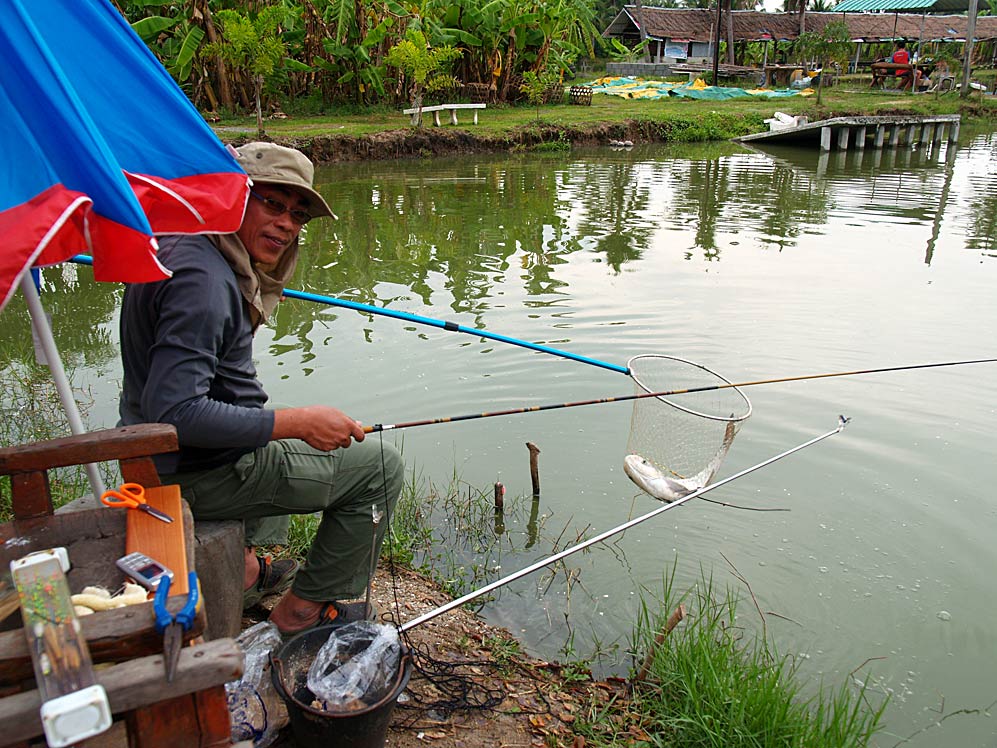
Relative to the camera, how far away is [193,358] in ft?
7.04

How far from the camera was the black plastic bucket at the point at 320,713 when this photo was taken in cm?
214

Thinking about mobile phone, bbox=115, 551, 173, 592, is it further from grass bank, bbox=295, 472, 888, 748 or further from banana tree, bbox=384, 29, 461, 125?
banana tree, bbox=384, 29, 461, 125

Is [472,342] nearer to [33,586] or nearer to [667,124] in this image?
[33,586]

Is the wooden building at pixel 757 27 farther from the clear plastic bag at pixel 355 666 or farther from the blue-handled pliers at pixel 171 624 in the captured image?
the blue-handled pliers at pixel 171 624

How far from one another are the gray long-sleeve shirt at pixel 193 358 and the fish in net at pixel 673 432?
1765 mm

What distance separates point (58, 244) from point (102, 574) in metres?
0.78

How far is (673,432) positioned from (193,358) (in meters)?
2.26

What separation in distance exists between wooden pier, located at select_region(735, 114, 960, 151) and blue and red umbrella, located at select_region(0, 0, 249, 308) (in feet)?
71.8

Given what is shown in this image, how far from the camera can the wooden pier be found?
21.7 m

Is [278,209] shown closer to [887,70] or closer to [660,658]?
[660,658]

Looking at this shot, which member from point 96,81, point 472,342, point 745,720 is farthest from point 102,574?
point 472,342

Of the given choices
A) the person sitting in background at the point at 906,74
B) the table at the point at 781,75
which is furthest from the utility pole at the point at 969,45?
the table at the point at 781,75

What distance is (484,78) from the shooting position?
24.9 metres

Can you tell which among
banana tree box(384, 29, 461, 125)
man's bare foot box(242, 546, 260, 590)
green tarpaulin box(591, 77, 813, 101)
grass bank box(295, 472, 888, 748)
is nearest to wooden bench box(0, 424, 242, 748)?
man's bare foot box(242, 546, 260, 590)
